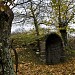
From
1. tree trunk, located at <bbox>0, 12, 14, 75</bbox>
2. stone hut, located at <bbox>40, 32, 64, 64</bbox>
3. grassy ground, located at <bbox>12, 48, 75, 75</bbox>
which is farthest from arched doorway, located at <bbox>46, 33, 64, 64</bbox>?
tree trunk, located at <bbox>0, 12, 14, 75</bbox>

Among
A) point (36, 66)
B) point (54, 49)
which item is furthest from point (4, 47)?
point (54, 49)

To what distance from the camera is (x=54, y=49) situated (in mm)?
18344

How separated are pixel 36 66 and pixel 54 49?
3.59 metres

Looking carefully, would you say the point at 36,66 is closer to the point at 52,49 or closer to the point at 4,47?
the point at 52,49

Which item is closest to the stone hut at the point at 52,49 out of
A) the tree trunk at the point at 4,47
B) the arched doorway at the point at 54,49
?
the arched doorway at the point at 54,49

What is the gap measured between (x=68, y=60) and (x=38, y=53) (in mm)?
2396

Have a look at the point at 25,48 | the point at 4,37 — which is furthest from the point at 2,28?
the point at 25,48

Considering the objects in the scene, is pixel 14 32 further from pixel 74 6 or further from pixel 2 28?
pixel 2 28

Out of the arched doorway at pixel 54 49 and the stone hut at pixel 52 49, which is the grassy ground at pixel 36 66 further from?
the arched doorway at pixel 54 49

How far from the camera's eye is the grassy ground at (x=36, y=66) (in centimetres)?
1288

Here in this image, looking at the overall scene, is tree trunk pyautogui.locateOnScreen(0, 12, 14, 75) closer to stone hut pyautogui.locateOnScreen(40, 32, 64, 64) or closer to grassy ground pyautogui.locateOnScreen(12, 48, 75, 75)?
grassy ground pyautogui.locateOnScreen(12, 48, 75, 75)

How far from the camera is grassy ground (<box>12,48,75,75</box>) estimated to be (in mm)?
12883

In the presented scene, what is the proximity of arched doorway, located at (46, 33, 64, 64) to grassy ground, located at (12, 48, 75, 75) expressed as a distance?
100 cm

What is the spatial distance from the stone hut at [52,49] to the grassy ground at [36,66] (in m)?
0.74
